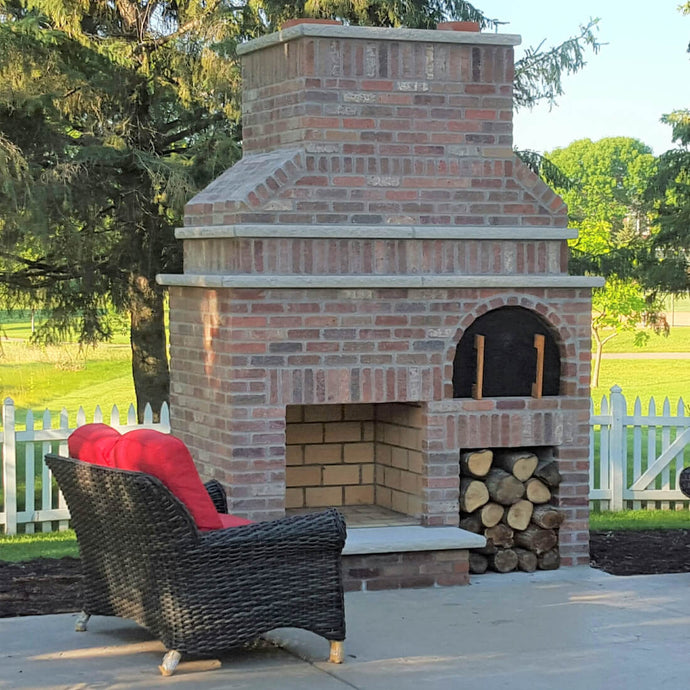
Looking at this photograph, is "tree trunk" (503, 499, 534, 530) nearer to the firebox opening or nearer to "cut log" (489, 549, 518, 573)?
"cut log" (489, 549, 518, 573)

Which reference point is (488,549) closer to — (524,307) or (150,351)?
(524,307)

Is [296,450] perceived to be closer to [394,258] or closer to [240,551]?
[394,258]

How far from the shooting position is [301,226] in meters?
7.40

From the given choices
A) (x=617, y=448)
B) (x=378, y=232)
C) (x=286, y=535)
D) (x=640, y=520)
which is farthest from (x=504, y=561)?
(x=617, y=448)

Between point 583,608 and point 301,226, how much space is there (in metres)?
2.68

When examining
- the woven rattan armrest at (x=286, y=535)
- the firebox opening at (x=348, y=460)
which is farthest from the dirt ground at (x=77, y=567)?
the woven rattan armrest at (x=286, y=535)

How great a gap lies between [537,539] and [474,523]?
0.41m

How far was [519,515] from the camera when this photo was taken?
7.94m

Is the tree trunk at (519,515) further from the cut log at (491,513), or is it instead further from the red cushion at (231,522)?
the red cushion at (231,522)

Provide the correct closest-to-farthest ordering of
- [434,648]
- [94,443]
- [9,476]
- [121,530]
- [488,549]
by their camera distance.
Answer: [121,530]
[434,648]
[94,443]
[488,549]
[9,476]

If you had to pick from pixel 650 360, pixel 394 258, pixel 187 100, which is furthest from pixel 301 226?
pixel 650 360

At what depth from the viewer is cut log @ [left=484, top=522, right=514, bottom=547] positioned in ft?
25.9

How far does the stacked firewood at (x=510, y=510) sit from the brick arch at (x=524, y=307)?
586 millimetres

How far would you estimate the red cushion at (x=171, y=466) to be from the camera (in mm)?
5613
